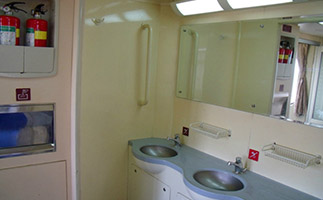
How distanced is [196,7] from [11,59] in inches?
57.3

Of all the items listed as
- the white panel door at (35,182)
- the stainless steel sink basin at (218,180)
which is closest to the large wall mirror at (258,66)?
the stainless steel sink basin at (218,180)

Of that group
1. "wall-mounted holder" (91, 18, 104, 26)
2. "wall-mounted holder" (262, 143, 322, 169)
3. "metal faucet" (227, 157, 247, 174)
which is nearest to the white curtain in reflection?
"wall-mounted holder" (262, 143, 322, 169)

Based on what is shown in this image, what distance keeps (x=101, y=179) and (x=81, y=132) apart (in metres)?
0.50

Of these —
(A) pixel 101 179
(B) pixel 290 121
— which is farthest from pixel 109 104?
(B) pixel 290 121

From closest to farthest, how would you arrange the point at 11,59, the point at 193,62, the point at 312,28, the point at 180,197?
1. the point at 312,28
2. the point at 11,59
3. the point at 180,197
4. the point at 193,62

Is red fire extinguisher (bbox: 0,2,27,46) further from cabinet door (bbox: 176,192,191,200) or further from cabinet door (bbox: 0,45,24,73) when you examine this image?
cabinet door (bbox: 176,192,191,200)

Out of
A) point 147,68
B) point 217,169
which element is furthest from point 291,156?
point 147,68

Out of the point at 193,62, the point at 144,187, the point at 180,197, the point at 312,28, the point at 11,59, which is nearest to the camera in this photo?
the point at 312,28

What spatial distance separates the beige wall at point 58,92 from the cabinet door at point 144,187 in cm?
63

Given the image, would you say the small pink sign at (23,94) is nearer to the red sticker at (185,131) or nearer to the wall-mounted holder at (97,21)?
the wall-mounted holder at (97,21)

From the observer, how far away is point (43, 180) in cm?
203

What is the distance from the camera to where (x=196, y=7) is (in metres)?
2.23

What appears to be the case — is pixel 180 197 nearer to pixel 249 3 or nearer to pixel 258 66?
pixel 258 66

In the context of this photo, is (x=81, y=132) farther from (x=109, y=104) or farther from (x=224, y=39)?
(x=224, y=39)
